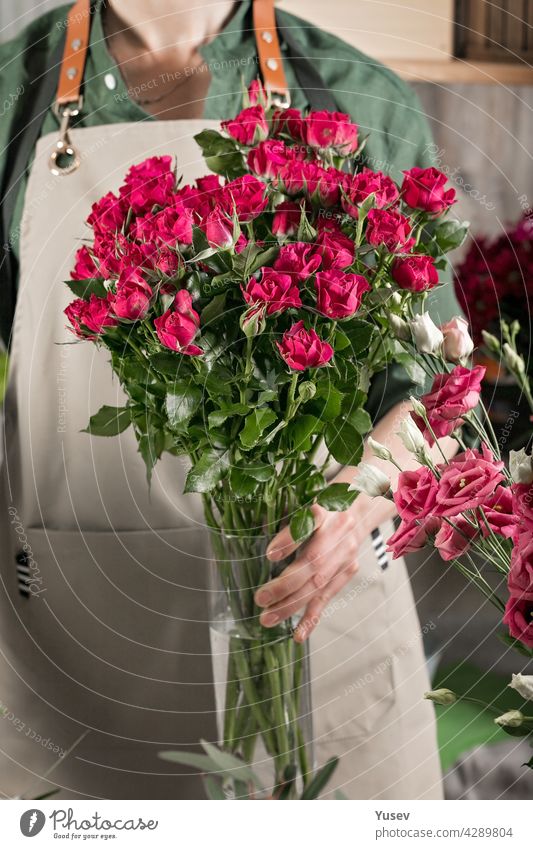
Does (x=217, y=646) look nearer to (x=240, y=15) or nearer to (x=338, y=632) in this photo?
(x=338, y=632)

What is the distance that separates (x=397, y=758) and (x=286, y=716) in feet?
0.50

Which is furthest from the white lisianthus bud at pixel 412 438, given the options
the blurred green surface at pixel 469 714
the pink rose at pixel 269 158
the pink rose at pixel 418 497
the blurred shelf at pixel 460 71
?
the blurred shelf at pixel 460 71

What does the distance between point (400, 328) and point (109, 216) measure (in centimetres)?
13

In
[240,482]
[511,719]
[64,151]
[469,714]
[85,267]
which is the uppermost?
[64,151]

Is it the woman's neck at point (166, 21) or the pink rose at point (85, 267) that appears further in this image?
the woman's neck at point (166, 21)

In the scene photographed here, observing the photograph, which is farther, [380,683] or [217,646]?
[380,683]

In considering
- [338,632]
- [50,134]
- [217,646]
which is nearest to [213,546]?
[217,646]

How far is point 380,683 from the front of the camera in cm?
51

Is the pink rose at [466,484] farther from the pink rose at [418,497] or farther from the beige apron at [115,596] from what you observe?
the beige apron at [115,596]

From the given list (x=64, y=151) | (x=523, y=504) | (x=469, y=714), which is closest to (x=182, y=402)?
(x=523, y=504)

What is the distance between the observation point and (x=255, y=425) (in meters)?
0.32

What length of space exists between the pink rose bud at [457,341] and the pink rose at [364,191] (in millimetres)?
55

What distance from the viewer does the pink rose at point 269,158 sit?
1.07 feet

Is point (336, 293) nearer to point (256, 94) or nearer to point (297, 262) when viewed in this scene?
point (297, 262)
